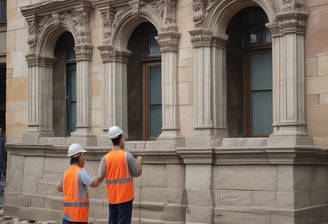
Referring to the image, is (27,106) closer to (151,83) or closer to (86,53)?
(86,53)

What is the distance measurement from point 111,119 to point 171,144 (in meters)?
1.93

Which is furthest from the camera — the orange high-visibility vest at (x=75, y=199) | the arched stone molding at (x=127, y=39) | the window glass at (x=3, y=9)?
the window glass at (x=3, y=9)

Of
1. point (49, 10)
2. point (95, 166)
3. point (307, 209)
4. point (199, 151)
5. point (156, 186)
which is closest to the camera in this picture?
point (307, 209)

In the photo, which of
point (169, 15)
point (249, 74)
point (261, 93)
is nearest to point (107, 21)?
point (169, 15)

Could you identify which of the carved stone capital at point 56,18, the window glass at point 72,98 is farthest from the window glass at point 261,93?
the window glass at point 72,98

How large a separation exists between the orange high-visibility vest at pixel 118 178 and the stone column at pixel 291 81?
2804 mm

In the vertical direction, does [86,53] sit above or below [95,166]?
above

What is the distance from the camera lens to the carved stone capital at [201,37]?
12.2 meters

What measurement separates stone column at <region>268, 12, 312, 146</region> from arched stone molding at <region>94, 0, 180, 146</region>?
237 cm

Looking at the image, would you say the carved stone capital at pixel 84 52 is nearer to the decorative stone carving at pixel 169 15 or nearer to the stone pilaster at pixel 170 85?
the stone pilaster at pixel 170 85

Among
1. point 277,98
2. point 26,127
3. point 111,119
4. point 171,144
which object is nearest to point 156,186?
point 171,144

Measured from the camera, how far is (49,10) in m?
15.2

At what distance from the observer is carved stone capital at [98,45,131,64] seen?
14.0 meters

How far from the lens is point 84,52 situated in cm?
1439
